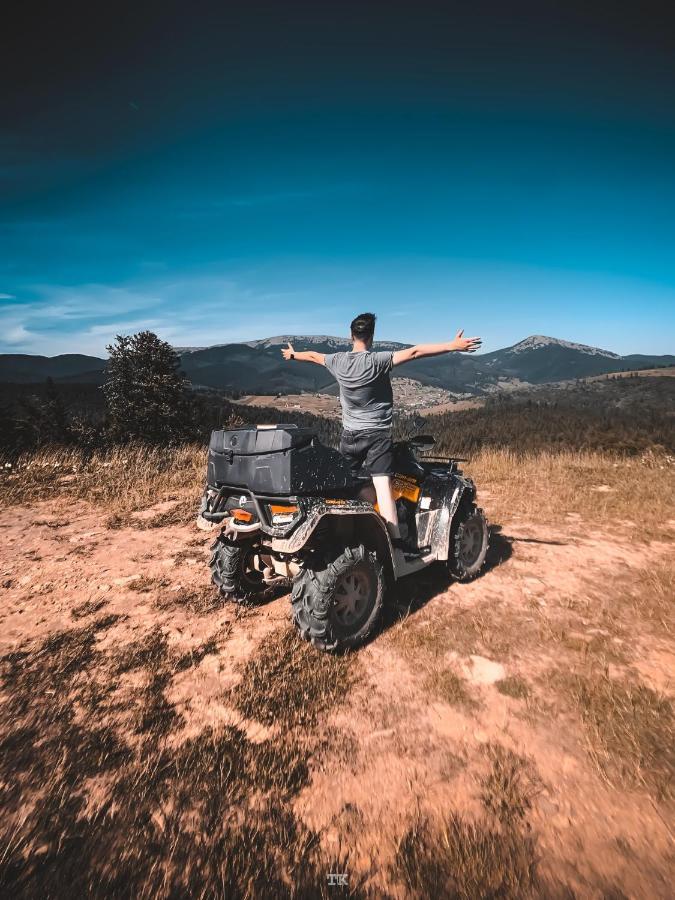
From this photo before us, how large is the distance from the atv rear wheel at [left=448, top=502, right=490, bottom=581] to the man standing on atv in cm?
85

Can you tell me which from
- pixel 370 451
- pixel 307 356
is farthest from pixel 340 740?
pixel 307 356

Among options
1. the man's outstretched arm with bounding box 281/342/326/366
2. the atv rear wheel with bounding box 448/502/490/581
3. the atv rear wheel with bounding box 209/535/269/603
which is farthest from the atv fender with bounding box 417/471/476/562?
the man's outstretched arm with bounding box 281/342/326/366

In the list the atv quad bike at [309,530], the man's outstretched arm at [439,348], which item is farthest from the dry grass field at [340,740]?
the man's outstretched arm at [439,348]

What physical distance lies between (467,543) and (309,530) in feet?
7.66

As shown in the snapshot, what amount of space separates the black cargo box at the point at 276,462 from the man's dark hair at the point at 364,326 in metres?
1.15

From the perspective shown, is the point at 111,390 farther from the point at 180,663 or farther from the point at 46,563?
the point at 180,663

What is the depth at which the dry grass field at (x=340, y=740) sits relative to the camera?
62.4 inches

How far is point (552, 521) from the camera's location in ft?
20.2

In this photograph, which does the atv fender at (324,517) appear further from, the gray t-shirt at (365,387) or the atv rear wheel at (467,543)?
the atv rear wheel at (467,543)

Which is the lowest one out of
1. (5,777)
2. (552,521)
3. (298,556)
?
(552,521)

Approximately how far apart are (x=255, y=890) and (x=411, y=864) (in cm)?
64

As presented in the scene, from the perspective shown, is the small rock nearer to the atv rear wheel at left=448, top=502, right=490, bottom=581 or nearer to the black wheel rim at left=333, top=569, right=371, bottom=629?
the black wheel rim at left=333, top=569, right=371, bottom=629

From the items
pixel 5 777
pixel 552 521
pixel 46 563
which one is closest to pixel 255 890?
pixel 5 777

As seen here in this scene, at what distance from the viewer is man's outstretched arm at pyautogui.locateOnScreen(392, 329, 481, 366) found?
113 inches
